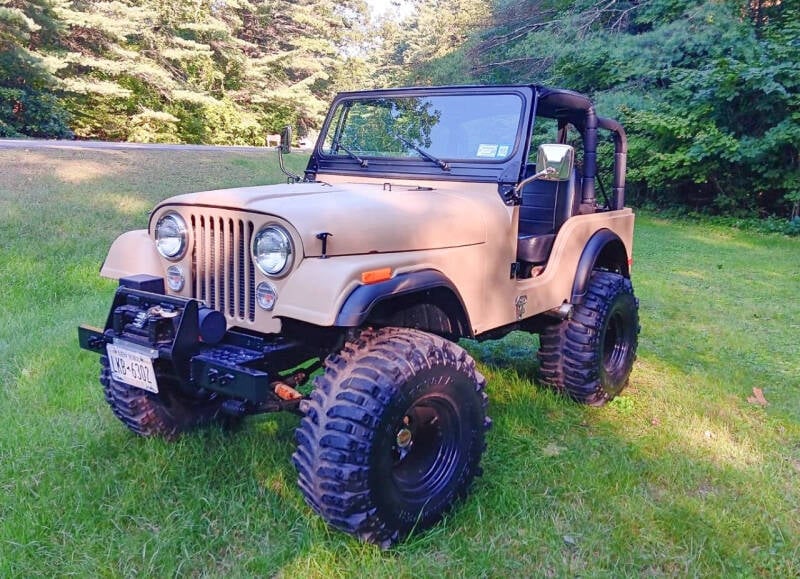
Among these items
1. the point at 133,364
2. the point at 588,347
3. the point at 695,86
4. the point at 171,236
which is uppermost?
the point at 695,86

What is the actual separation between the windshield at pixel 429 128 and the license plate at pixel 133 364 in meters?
1.90

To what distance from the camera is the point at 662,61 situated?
14273 millimetres

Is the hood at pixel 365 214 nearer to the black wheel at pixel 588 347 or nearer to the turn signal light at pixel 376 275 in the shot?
the turn signal light at pixel 376 275

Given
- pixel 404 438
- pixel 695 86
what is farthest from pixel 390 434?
pixel 695 86

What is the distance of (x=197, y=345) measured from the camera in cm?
269

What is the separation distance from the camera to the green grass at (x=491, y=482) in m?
2.62

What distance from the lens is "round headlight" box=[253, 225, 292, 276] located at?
2.62 metres

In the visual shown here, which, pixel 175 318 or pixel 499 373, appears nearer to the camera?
pixel 175 318

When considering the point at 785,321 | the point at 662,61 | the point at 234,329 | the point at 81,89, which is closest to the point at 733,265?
the point at 785,321

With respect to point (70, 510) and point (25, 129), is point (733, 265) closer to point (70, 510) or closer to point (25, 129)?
point (70, 510)

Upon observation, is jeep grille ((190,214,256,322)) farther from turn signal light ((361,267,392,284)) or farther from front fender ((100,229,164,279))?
turn signal light ((361,267,392,284))

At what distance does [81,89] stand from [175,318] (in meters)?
23.3

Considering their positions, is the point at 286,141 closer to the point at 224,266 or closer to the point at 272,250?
the point at 224,266

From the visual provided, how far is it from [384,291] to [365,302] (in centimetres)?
12
